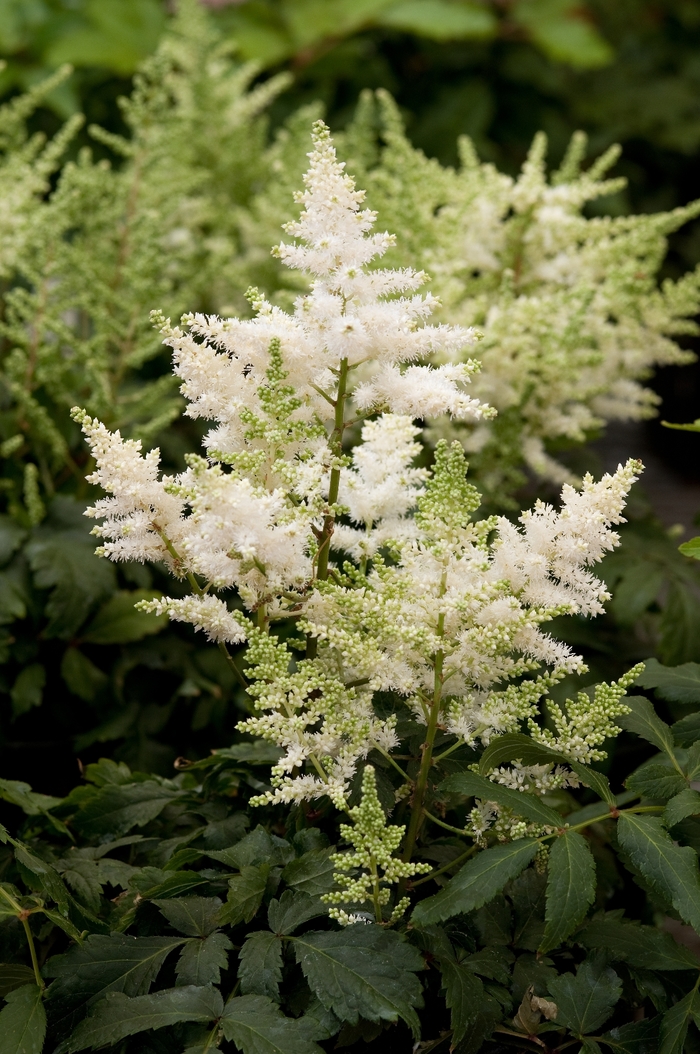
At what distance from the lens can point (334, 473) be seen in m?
0.93

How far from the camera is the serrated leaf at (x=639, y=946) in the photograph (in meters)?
0.91

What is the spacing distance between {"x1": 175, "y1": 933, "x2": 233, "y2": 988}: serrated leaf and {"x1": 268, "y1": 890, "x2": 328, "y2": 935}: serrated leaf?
5 centimetres

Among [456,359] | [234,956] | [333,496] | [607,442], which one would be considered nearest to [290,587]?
[333,496]

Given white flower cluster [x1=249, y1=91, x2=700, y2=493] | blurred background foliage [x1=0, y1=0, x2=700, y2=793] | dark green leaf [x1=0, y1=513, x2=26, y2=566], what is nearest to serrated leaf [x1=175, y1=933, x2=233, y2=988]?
blurred background foliage [x1=0, y1=0, x2=700, y2=793]

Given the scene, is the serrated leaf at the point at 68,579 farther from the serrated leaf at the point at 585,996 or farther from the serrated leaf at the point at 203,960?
the serrated leaf at the point at 585,996

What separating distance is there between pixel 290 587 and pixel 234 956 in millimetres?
346

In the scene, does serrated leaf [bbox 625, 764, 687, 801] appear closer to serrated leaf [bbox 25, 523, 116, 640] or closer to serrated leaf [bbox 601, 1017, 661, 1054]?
serrated leaf [bbox 601, 1017, 661, 1054]

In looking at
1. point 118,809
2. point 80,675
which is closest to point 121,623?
point 80,675

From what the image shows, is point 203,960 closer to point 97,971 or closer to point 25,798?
point 97,971

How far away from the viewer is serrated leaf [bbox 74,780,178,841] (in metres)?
1.10

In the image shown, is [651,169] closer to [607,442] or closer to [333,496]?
[607,442]

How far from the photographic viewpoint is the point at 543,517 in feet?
2.90

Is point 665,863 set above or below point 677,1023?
above

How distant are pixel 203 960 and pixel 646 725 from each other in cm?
46
